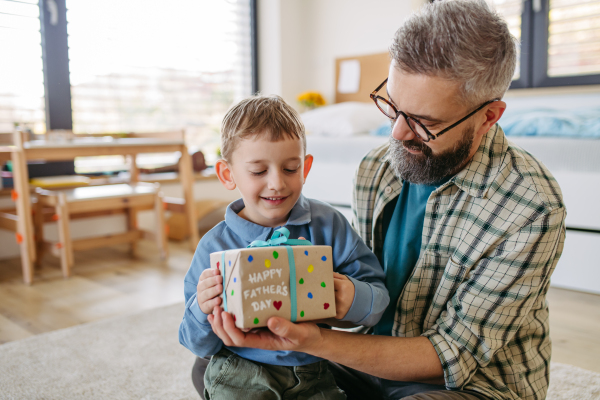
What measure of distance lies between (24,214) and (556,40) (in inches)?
132

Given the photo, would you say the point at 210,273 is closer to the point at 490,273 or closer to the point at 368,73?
the point at 490,273

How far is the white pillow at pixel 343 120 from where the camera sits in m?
3.03

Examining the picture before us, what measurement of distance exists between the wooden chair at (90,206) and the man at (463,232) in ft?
6.55

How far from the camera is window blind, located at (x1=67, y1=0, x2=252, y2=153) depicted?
329 centimetres

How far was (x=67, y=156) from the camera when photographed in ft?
8.36

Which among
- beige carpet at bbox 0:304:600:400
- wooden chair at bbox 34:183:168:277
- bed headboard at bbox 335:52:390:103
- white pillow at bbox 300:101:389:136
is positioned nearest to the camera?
beige carpet at bbox 0:304:600:400

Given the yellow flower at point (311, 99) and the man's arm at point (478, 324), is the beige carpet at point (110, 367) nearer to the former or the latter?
the man's arm at point (478, 324)

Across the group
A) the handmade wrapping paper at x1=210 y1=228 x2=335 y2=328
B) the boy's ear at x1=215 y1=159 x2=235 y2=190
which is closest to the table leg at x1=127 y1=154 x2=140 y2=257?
the boy's ear at x1=215 y1=159 x2=235 y2=190

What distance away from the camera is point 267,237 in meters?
0.95

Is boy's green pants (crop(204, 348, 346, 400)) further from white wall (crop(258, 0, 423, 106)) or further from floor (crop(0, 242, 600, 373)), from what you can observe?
white wall (crop(258, 0, 423, 106))

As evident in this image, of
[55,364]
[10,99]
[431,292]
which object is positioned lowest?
[55,364]

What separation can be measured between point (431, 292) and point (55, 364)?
4.19 feet

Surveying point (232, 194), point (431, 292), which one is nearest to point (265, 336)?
point (431, 292)

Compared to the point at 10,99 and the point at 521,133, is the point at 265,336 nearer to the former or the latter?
the point at 521,133
